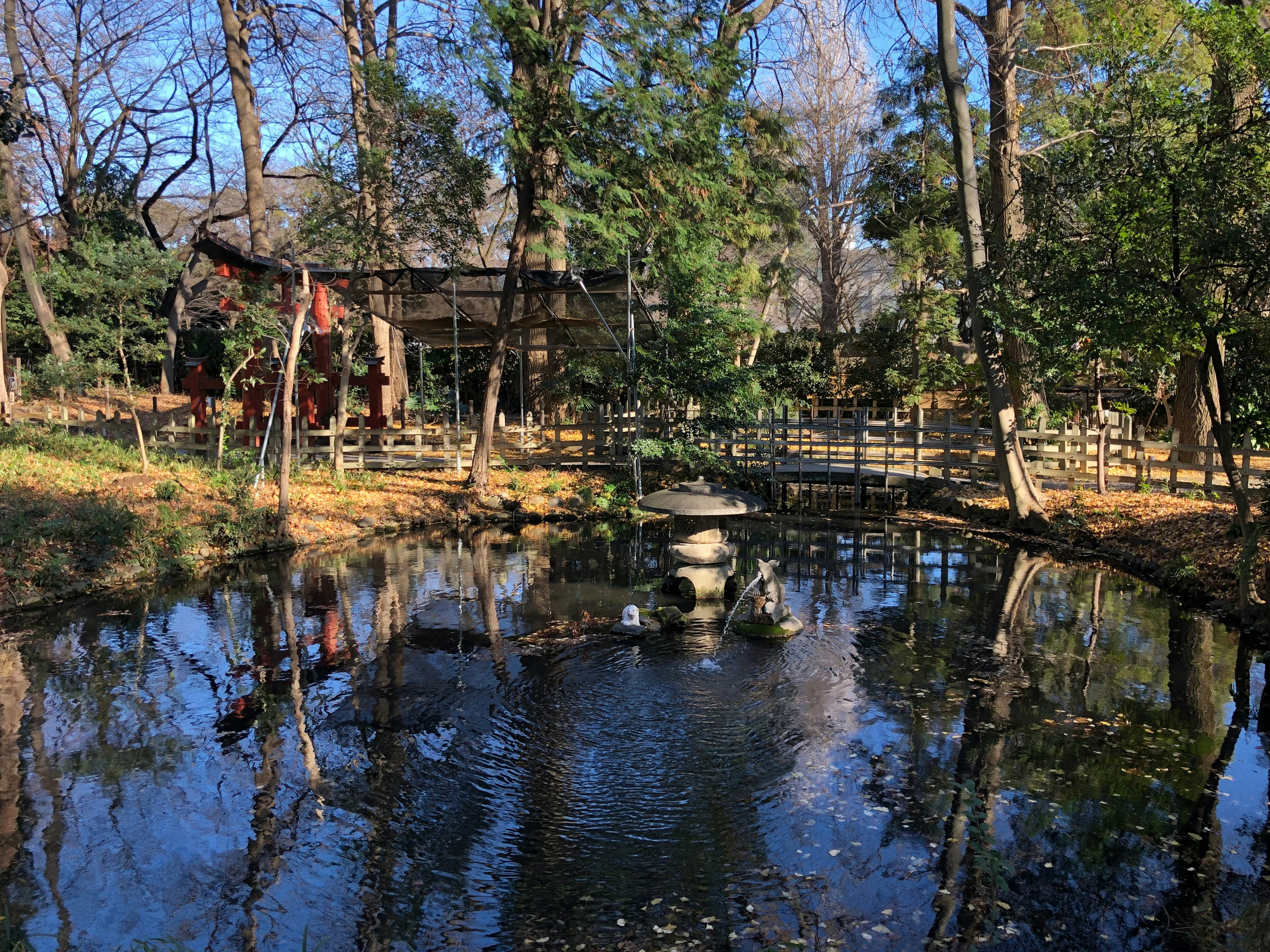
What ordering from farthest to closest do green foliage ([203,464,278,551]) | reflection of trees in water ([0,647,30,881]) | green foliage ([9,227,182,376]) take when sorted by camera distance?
1. green foliage ([9,227,182,376])
2. green foliage ([203,464,278,551])
3. reflection of trees in water ([0,647,30,881])

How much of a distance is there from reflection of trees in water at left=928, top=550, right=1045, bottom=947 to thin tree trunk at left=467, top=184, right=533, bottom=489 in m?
10.1

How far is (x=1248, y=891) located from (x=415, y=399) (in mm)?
20297

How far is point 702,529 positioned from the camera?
36.8 ft

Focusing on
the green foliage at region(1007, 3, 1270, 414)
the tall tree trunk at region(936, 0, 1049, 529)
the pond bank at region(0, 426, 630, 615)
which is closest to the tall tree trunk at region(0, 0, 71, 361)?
the pond bank at region(0, 426, 630, 615)

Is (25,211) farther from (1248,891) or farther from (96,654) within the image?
(1248,891)

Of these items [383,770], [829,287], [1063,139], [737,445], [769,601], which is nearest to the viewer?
[383,770]

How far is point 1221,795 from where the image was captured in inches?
230

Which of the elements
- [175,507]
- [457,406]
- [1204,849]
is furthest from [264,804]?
[457,406]

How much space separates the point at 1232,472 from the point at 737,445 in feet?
44.5

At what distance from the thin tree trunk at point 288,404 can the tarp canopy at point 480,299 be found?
2505 mm

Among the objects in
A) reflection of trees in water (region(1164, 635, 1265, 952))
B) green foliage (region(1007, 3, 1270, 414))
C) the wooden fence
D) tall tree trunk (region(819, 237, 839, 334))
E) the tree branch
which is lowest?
reflection of trees in water (region(1164, 635, 1265, 952))

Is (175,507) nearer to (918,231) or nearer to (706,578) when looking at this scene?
(706,578)

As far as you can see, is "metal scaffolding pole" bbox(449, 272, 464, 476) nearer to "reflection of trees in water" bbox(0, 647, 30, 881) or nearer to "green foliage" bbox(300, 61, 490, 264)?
"green foliage" bbox(300, 61, 490, 264)

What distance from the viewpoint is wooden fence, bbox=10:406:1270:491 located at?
58.8 feet
